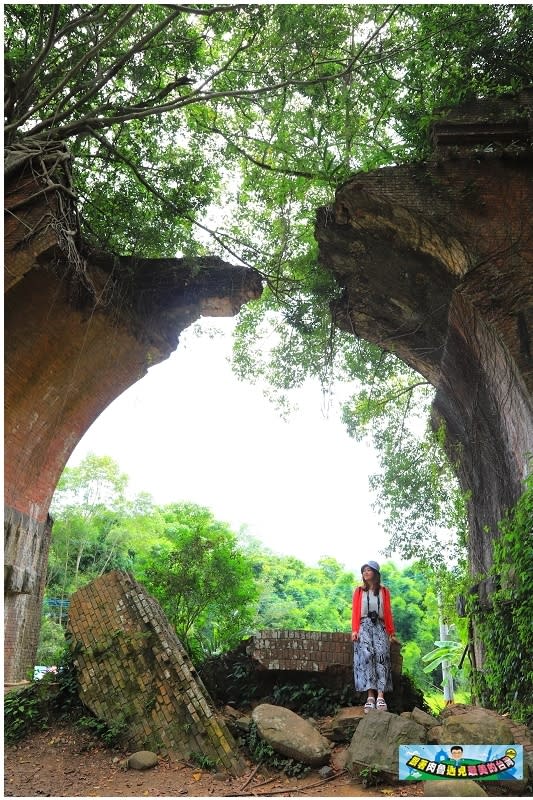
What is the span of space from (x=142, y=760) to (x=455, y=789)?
2.88 m

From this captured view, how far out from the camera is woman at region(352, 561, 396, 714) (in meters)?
6.48

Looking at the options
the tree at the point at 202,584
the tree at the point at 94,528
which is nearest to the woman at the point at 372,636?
the tree at the point at 202,584

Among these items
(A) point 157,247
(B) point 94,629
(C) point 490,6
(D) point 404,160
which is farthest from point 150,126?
(B) point 94,629

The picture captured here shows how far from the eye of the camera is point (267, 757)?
225 inches

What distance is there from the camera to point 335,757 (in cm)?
569

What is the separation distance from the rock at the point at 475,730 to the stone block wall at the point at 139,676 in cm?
188

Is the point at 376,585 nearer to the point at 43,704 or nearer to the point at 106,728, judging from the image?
the point at 106,728

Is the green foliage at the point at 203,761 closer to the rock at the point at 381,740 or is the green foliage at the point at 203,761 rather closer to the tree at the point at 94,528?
the rock at the point at 381,740

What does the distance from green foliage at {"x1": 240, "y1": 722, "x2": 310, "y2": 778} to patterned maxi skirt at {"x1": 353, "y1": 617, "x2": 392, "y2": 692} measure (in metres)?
1.22

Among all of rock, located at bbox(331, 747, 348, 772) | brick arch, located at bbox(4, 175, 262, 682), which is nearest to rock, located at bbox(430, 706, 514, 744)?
rock, located at bbox(331, 747, 348, 772)

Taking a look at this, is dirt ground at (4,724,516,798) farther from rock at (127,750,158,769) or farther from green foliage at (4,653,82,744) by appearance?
green foliage at (4,653,82,744)

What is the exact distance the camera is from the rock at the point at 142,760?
5.70 m

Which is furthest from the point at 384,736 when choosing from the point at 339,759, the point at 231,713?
the point at 231,713

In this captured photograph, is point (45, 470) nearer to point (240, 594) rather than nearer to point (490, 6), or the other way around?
point (240, 594)
